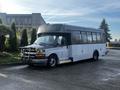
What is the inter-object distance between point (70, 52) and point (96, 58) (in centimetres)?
436

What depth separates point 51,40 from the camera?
1534 cm

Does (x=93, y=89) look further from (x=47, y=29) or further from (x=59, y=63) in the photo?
(x=47, y=29)

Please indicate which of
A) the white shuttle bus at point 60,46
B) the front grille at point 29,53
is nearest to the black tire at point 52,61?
the white shuttle bus at point 60,46

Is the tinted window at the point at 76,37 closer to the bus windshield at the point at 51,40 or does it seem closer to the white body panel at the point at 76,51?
the white body panel at the point at 76,51

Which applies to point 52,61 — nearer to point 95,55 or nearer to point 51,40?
point 51,40

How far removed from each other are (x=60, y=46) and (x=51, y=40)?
0.66 m

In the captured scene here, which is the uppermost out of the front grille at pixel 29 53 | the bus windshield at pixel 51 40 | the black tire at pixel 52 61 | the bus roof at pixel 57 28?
the bus roof at pixel 57 28

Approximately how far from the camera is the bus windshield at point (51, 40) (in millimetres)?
15125

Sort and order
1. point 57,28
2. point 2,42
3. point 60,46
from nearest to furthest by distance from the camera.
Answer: point 60,46, point 57,28, point 2,42

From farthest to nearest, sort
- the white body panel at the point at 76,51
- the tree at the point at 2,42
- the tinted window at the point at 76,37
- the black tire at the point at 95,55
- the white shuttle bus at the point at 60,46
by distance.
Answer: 1. the tree at the point at 2,42
2. the black tire at the point at 95,55
3. the tinted window at the point at 76,37
4. the white body panel at the point at 76,51
5. the white shuttle bus at the point at 60,46

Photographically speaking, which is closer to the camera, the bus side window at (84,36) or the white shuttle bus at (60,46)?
the white shuttle bus at (60,46)

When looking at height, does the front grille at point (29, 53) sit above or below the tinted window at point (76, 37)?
below

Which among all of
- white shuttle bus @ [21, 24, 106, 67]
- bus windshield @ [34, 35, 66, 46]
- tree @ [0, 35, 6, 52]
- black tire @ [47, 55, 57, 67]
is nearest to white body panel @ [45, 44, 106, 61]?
white shuttle bus @ [21, 24, 106, 67]

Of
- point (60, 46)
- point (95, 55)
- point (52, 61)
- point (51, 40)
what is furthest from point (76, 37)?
point (95, 55)
